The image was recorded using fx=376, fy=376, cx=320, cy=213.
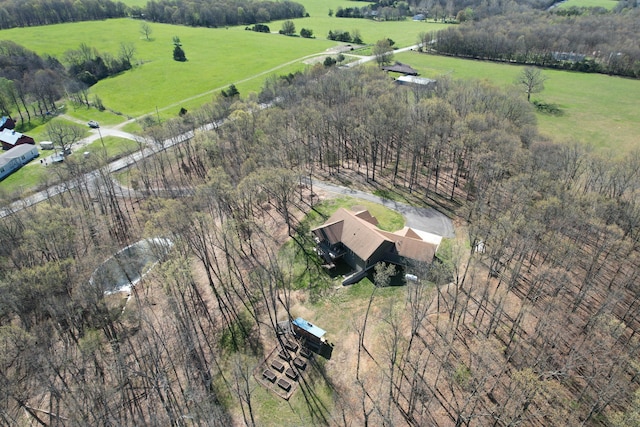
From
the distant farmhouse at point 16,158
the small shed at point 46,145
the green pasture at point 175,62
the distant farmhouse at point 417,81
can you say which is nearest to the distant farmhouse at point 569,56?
the distant farmhouse at point 417,81

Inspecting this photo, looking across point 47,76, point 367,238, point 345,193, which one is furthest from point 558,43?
point 47,76

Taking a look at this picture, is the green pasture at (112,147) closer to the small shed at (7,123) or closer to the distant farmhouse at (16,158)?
the distant farmhouse at (16,158)

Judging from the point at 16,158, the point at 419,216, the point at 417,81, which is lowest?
the point at 419,216

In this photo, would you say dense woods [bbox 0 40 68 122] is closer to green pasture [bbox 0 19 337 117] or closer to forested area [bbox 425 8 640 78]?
green pasture [bbox 0 19 337 117]

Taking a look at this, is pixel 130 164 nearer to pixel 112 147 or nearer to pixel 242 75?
pixel 112 147

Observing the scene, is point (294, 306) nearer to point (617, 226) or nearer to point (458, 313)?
point (458, 313)

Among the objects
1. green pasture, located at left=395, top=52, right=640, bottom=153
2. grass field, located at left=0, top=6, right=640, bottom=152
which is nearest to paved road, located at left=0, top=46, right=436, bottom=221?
grass field, located at left=0, top=6, right=640, bottom=152
